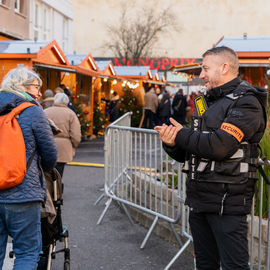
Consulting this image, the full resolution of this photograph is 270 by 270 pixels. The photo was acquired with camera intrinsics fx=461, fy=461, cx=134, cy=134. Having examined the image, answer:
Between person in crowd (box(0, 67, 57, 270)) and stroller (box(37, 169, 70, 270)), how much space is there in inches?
12.6

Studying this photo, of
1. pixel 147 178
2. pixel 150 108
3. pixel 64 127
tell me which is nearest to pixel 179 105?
pixel 150 108

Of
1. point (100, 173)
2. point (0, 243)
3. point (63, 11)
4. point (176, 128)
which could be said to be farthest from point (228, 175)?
point (63, 11)

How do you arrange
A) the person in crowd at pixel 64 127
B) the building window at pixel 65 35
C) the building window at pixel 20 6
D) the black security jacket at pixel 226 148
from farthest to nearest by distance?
the building window at pixel 65 35
the building window at pixel 20 6
the person in crowd at pixel 64 127
the black security jacket at pixel 226 148

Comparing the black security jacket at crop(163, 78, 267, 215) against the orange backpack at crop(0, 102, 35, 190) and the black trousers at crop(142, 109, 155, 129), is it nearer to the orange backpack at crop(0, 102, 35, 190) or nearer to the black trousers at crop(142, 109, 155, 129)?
the orange backpack at crop(0, 102, 35, 190)

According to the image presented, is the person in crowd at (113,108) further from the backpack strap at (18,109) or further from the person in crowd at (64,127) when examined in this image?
the backpack strap at (18,109)

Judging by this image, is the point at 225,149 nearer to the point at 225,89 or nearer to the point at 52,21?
the point at 225,89

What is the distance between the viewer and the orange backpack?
3.25 m

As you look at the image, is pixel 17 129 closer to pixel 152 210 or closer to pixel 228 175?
pixel 228 175

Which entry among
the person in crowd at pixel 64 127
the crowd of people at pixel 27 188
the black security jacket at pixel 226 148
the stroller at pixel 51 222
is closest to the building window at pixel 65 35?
the person in crowd at pixel 64 127

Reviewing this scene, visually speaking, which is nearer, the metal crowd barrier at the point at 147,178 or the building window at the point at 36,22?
the metal crowd barrier at the point at 147,178

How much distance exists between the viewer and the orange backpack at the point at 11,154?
3250 millimetres

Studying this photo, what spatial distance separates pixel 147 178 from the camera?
5.75 meters

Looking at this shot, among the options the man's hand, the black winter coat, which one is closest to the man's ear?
the man's hand

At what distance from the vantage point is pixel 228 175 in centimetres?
273
